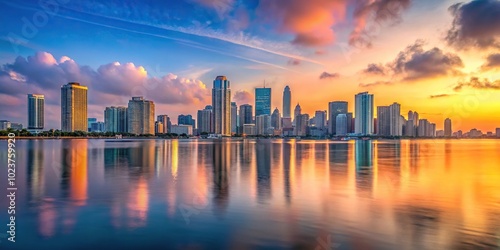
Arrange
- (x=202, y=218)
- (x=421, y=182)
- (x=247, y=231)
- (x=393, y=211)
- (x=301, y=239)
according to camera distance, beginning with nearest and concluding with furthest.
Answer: (x=301, y=239) → (x=247, y=231) → (x=202, y=218) → (x=393, y=211) → (x=421, y=182)

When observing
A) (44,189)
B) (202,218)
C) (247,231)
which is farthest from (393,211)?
(44,189)

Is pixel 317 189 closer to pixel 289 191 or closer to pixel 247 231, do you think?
pixel 289 191

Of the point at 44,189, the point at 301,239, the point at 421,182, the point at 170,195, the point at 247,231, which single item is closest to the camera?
the point at 301,239

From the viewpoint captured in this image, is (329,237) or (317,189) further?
(317,189)

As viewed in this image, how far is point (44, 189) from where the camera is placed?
30094mm

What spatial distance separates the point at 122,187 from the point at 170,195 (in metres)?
6.50

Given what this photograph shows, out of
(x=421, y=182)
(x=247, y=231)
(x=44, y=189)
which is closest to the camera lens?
(x=247, y=231)

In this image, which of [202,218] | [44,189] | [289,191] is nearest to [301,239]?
[202,218]

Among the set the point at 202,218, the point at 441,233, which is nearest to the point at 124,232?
the point at 202,218

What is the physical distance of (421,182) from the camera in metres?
37.1

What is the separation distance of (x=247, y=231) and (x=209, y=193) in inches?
460

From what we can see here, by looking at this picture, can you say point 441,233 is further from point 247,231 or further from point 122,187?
point 122,187

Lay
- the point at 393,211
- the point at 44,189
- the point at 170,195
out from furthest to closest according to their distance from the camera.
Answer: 1. the point at 44,189
2. the point at 170,195
3. the point at 393,211

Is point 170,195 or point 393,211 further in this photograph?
point 170,195
